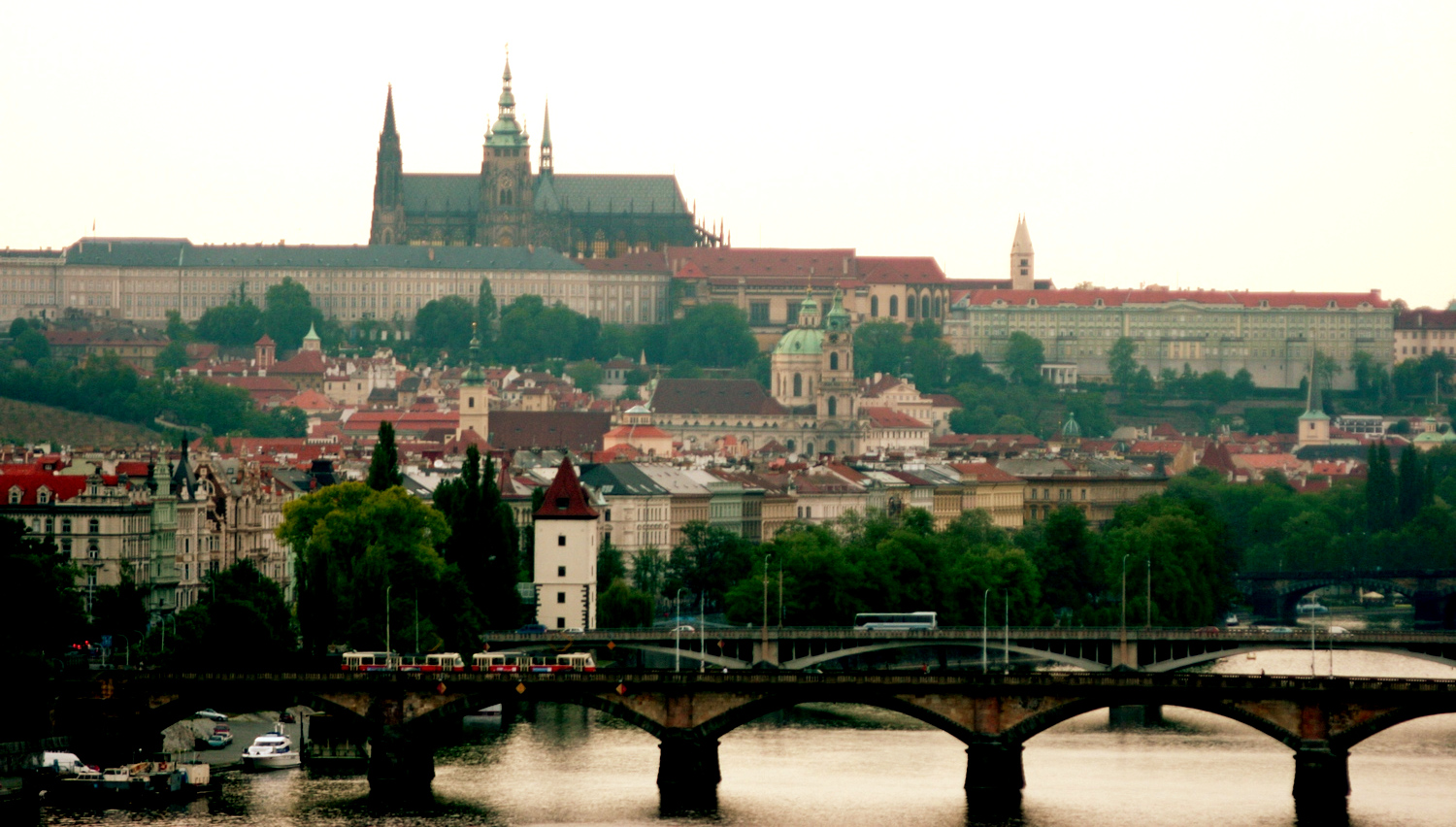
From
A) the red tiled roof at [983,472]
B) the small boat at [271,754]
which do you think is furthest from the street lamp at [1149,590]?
the red tiled roof at [983,472]

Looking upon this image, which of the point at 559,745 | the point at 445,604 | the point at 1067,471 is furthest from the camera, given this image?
the point at 1067,471

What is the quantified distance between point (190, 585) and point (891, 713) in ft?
56.7

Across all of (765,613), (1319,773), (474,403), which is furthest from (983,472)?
(1319,773)

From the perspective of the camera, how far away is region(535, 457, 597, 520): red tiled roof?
9281 cm

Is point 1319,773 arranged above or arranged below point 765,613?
below

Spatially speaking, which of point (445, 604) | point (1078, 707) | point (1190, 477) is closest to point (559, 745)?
point (445, 604)

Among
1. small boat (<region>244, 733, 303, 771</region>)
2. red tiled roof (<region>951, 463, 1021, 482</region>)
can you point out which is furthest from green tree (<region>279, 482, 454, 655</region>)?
red tiled roof (<region>951, 463, 1021, 482</region>)

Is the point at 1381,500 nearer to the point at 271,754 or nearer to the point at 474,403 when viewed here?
the point at 474,403

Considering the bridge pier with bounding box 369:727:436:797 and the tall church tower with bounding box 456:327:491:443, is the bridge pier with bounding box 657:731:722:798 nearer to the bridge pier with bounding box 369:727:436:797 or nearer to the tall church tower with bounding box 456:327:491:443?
the bridge pier with bounding box 369:727:436:797

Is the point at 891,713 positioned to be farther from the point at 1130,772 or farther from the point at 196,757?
the point at 196,757

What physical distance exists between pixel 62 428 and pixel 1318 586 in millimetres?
→ 70565

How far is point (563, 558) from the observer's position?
93.2 m

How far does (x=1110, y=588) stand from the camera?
114 meters

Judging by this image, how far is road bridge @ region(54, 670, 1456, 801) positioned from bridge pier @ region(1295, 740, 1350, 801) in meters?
0.02
